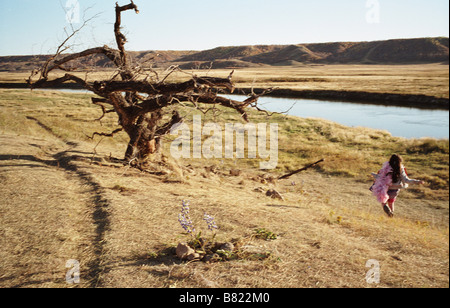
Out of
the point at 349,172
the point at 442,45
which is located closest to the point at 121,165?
the point at 349,172

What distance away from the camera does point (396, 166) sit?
293 inches

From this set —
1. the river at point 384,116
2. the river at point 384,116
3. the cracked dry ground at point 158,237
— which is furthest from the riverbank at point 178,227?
the river at point 384,116

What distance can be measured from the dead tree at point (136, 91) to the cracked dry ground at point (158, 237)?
1.70m

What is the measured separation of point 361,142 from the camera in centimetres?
2262

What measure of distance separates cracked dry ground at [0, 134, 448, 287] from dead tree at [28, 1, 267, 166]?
5.57 feet

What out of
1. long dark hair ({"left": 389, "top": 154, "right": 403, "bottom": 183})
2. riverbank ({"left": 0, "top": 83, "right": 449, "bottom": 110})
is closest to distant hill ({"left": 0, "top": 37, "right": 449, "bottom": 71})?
riverbank ({"left": 0, "top": 83, "right": 449, "bottom": 110})

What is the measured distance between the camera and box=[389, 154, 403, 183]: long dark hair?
7.38 m

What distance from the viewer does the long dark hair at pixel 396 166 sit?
7.38 metres

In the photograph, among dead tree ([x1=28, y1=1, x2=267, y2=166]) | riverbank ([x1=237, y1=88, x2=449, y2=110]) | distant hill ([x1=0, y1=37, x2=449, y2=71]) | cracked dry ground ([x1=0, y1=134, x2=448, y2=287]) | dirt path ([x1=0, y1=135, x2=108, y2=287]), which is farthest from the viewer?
distant hill ([x1=0, y1=37, x2=449, y2=71])

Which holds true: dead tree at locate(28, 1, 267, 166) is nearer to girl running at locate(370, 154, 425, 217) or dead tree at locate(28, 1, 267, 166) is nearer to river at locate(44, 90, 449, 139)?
girl running at locate(370, 154, 425, 217)

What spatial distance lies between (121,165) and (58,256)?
20.9 feet

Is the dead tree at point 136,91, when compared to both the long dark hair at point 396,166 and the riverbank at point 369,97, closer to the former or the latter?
the long dark hair at point 396,166

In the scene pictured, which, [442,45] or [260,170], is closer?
[260,170]

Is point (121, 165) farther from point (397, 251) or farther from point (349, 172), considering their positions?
point (349, 172)
